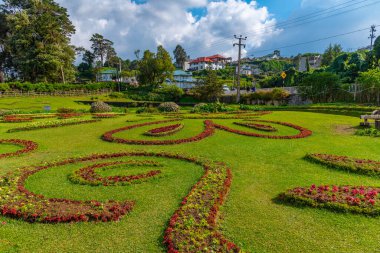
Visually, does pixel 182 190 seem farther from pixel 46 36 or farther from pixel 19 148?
pixel 46 36

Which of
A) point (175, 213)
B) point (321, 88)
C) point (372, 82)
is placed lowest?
point (175, 213)

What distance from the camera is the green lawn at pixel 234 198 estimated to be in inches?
181

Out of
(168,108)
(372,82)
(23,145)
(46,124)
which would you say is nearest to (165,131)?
(23,145)

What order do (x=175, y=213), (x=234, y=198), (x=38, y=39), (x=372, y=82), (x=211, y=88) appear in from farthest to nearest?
(x=38, y=39)
(x=211, y=88)
(x=372, y=82)
(x=234, y=198)
(x=175, y=213)

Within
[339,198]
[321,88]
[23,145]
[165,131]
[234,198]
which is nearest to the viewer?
[339,198]

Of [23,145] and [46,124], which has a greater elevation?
[46,124]

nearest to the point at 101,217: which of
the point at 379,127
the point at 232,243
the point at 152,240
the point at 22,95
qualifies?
the point at 152,240

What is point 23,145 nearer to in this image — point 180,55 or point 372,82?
point 372,82

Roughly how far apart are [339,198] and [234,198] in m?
2.22

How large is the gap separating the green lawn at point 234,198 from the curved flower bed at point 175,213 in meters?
0.18

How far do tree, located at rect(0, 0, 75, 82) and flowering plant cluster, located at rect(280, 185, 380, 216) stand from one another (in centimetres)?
4836

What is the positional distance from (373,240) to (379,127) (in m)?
10.9

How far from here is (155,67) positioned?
54500 millimetres

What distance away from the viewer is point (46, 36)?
4784 centimetres
